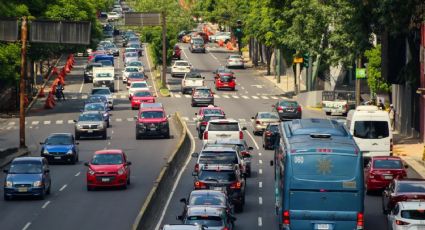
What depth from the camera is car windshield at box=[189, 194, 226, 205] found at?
37219 millimetres

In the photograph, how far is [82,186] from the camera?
51.9 metres

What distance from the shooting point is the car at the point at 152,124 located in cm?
7075

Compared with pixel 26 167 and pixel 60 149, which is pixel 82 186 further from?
pixel 60 149

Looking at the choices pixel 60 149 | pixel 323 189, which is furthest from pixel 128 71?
pixel 323 189

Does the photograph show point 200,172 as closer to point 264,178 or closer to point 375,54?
point 264,178

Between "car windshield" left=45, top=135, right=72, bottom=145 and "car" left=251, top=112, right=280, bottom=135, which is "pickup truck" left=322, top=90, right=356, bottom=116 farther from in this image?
"car windshield" left=45, top=135, right=72, bottom=145

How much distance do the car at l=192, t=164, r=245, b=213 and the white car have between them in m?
8.27

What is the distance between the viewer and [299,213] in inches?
1390

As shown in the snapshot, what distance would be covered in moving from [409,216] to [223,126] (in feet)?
87.8

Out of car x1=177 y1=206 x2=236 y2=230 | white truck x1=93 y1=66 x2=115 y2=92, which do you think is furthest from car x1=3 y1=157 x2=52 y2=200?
white truck x1=93 y1=66 x2=115 y2=92

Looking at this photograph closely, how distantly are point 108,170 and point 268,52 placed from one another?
7537 centimetres

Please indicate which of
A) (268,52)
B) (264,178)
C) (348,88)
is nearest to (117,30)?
(268,52)

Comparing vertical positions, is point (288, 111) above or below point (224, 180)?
above

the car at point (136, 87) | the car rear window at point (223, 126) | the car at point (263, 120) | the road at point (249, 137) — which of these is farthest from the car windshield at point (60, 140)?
the car at point (136, 87)
